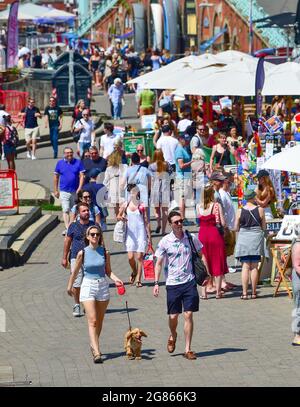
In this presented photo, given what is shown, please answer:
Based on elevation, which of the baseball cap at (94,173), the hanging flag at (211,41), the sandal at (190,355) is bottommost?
the sandal at (190,355)

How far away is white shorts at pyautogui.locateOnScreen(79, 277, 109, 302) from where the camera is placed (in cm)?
1561

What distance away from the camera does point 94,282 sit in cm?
1566

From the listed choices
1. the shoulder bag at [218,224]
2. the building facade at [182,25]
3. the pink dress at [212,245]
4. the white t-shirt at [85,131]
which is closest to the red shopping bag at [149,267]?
the pink dress at [212,245]

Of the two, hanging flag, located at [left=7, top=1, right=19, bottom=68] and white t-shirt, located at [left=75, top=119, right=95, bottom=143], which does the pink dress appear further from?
hanging flag, located at [left=7, top=1, right=19, bottom=68]

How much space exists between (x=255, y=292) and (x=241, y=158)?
6781 mm

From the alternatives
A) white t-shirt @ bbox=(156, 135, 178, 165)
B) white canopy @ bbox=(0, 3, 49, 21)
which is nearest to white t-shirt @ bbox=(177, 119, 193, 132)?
white t-shirt @ bbox=(156, 135, 178, 165)

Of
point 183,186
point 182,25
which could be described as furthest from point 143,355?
point 182,25

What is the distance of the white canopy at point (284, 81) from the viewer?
27812 millimetres

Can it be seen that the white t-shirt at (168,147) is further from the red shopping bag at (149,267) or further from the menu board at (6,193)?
the red shopping bag at (149,267)

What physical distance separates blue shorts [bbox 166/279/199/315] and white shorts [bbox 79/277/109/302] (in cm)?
72

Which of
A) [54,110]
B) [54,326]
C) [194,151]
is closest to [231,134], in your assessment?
[194,151]

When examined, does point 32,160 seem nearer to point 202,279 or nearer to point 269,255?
point 269,255

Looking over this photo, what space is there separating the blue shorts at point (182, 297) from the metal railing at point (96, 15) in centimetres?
6211

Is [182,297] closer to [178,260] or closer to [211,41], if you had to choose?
[178,260]
